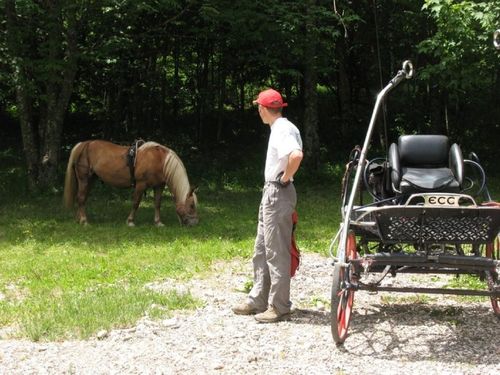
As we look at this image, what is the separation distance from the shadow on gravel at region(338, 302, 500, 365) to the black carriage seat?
1.16m

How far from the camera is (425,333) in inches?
207

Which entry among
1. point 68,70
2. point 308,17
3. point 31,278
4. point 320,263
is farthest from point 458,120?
point 31,278

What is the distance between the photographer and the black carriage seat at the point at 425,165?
18.4 ft

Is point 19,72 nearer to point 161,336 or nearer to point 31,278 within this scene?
point 31,278

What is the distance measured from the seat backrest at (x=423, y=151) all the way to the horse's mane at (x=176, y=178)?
18.9 feet

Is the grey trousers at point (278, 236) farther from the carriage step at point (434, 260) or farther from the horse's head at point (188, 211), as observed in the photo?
the horse's head at point (188, 211)

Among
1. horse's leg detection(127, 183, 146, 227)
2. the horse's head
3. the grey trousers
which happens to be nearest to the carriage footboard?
the grey trousers

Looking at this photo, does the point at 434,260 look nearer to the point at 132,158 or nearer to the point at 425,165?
the point at 425,165

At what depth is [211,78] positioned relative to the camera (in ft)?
73.4

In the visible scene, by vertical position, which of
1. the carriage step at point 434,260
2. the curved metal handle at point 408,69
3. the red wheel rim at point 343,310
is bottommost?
the red wheel rim at point 343,310

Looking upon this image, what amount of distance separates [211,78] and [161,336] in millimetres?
17930

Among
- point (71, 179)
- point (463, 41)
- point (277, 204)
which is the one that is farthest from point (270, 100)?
point (463, 41)

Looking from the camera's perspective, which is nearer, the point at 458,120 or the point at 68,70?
the point at 68,70

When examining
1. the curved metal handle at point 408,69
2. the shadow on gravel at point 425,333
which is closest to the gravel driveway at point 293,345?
the shadow on gravel at point 425,333
